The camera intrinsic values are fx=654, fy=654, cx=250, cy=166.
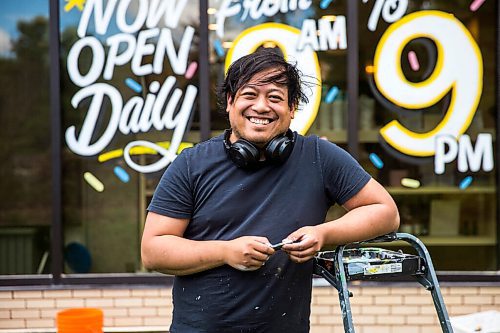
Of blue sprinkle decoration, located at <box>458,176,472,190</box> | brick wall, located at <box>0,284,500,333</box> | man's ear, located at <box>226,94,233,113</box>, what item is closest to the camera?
man's ear, located at <box>226,94,233,113</box>

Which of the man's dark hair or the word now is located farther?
the word now

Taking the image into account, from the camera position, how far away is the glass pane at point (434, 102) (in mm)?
4926

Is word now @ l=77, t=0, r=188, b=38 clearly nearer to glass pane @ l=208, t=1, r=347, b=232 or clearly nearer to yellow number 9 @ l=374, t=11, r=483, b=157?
glass pane @ l=208, t=1, r=347, b=232

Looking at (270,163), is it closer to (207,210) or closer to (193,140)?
(207,210)

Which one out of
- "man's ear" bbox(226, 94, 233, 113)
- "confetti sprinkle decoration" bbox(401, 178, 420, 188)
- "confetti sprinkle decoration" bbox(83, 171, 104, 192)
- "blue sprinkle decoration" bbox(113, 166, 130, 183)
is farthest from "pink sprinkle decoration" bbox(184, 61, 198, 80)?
"man's ear" bbox(226, 94, 233, 113)

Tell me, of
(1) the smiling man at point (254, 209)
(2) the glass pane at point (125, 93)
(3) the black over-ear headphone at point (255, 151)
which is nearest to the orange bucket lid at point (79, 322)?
(2) the glass pane at point (125, 93)

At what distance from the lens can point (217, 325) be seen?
6.98 ft

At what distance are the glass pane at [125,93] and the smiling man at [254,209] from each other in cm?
285

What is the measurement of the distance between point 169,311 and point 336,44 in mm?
2389

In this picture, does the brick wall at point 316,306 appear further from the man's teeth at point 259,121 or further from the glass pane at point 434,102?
the man's teeth at point 259,121

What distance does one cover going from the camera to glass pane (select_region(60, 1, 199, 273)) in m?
5.01

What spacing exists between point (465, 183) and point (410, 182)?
41cm

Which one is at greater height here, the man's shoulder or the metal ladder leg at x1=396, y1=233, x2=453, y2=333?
the man's shoulder

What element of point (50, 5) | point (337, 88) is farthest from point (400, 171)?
point (50, 5)
